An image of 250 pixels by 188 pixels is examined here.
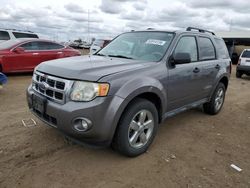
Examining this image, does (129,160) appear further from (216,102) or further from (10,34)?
(10,34)

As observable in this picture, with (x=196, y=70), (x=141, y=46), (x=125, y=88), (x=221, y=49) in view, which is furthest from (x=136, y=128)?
(x=221, y=49)

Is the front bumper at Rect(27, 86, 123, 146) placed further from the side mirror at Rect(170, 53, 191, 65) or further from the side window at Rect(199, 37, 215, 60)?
the side window at Rect(199, 37, 215, 60)

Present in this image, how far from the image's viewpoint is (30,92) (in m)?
3.86

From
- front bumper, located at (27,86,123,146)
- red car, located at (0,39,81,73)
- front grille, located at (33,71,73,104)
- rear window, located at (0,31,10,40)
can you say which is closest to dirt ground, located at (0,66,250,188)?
front bumper, located at (27,86,123,146)

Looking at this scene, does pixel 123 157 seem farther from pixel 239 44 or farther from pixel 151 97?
pixel 239 44

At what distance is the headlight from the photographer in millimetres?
3090

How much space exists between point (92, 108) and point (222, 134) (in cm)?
290

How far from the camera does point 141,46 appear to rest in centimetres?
442

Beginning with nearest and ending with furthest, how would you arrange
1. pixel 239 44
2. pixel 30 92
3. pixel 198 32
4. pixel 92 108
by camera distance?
1. pixel 92 108
2. pixel 30 92
3. pixel 198 32
4. pixel 239 44

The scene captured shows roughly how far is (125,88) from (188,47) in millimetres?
1965

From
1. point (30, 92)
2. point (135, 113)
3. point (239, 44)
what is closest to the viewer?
point (135, 113)

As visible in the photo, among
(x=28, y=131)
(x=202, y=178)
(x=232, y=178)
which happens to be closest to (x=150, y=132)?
(x=202, y=178)

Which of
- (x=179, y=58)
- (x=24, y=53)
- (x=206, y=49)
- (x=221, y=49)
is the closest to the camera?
(x=179, y=58)

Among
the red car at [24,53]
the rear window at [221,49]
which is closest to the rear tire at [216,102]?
the rear window at [221,49]
